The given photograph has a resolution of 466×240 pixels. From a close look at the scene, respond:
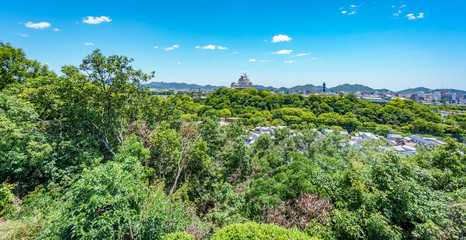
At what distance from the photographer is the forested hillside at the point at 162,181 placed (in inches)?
172

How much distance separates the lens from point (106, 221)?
3.85 meters

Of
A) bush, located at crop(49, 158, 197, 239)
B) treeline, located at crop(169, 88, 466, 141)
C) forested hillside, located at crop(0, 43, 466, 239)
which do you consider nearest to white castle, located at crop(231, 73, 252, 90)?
treeline, located at crop(169, 88, 466, 141)

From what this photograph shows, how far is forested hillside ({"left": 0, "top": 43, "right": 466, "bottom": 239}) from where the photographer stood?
4.36 m

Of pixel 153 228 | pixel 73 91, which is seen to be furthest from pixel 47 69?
pixel 153 228

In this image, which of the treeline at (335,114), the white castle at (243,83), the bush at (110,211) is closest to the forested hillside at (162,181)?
the bush at (110,211)

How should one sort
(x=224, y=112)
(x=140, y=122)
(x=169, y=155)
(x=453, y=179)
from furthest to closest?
(x=224, y=112)
(x=140, y=122)
(x=169, y=155)
(x=453, y=179)

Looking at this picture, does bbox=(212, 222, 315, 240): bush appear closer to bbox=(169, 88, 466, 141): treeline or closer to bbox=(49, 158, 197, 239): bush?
bbox=(49, 158, 197, 239): bush

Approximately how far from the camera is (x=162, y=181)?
820 cm

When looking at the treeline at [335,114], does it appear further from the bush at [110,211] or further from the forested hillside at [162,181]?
the bush at [110,211]

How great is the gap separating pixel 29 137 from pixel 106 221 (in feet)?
20.0

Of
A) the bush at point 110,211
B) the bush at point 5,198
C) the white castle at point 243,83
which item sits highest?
the white castle at point 243,83

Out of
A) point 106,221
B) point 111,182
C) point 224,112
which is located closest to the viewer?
point 106,221

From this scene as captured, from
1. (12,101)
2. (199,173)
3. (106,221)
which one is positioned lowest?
(199,173)

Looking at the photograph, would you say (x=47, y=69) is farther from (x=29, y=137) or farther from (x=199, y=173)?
(x=199, y=173)
